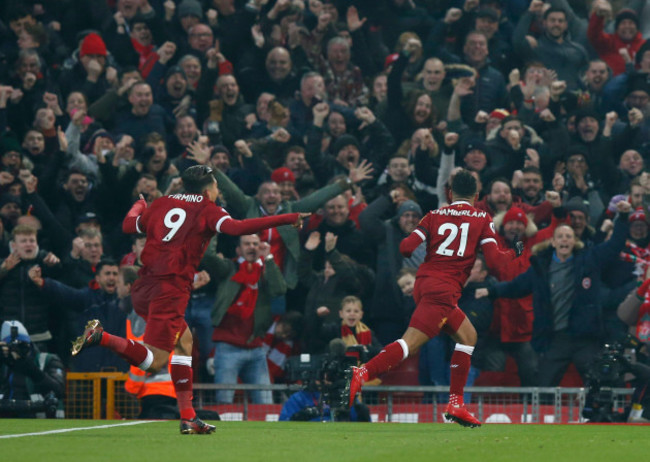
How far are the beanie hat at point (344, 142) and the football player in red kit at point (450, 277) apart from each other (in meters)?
5.19

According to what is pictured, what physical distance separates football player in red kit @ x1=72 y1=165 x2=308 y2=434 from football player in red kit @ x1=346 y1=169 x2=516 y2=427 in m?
1.49

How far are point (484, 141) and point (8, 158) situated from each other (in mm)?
5887

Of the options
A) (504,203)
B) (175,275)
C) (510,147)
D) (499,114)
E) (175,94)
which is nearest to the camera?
(175,275)

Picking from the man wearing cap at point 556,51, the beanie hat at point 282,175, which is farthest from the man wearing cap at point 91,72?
the man wearing cap at point 556,51

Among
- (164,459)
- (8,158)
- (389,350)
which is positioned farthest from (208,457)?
(8,158)

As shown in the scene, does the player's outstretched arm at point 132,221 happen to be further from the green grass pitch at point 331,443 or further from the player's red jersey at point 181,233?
the green grass pitch at point 331,443

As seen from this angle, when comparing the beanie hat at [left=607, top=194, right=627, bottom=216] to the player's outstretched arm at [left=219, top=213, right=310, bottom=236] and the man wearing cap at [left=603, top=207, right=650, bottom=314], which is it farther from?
the player's outstretched arm at [left=219, top=213, right=310, bottom=236]

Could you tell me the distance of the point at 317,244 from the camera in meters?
14.3

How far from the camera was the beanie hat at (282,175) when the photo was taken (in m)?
14.8

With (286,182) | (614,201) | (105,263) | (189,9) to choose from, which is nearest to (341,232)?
(286,182)

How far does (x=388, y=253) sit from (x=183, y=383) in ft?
17.2

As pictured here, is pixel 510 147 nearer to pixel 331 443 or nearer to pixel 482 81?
pixel 482 81

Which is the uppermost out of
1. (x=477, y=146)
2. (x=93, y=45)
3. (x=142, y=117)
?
(x=93, y=45)

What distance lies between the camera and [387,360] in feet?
32.2
